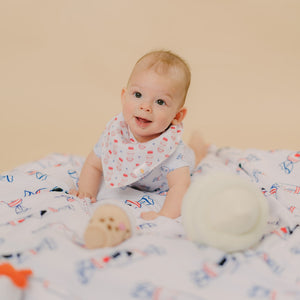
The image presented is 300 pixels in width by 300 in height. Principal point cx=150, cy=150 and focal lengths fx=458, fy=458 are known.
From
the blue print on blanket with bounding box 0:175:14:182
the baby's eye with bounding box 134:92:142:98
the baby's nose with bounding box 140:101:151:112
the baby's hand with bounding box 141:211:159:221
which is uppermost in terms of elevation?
the baby's eye with bounding box 134:92:142:98

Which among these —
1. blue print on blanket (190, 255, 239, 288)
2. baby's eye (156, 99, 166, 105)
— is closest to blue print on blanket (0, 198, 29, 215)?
baby's eye (156, 99, 166, 105)

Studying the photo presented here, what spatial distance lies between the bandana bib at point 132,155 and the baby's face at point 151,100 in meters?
0.04

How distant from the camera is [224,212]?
102 cm

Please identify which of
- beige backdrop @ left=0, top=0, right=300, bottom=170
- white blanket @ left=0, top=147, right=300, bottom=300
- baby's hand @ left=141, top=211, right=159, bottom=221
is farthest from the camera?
beige backdrop @ left=0, top=0, right=300, bottom=170

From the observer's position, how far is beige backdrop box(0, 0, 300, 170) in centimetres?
298

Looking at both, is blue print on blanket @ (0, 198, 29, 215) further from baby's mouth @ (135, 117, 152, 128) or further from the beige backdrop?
the beige backdrop

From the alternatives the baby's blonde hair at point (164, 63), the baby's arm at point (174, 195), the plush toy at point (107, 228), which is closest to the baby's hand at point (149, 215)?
the baby's arm at point (174, 195)

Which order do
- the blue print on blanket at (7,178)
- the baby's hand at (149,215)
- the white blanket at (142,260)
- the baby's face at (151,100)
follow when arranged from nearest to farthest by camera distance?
1. the white blanket at (142,260)
2. the baby's hand at (149,215)
3. the baby's face at (151,100)
4. the blue print on blanket at (7,178)

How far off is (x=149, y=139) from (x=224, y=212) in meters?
0.65

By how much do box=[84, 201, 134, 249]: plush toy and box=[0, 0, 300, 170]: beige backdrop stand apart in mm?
1864

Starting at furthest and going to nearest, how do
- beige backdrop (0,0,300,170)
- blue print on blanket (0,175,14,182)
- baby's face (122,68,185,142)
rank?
beige backdrop (0,0,300,170), blue print on blanket (0,175,14,182), baby's face (122,68,185,142)

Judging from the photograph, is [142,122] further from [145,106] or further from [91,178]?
[91,178]

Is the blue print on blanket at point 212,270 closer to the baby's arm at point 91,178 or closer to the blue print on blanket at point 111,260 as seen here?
the blue print on blanket at point 111,260

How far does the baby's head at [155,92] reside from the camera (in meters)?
1.49
